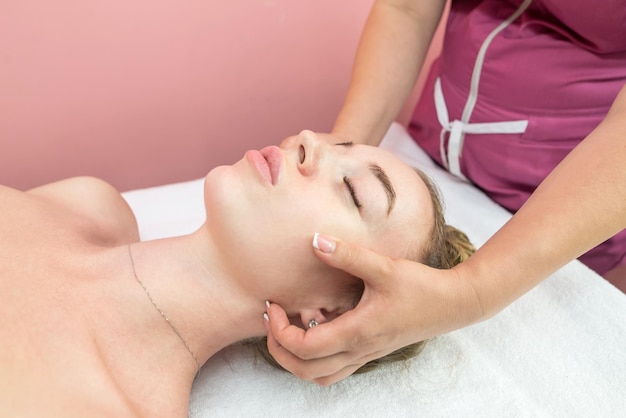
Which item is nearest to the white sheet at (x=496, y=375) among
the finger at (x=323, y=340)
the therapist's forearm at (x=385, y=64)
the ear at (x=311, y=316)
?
the ear at (x=311, y=316)

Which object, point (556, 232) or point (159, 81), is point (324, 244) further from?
point (159, 81)

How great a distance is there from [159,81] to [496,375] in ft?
4.02

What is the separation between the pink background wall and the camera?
149 cm

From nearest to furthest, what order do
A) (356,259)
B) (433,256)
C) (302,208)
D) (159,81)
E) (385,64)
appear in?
(356,259), (302,208), (433,256), (385,64), (159,81)

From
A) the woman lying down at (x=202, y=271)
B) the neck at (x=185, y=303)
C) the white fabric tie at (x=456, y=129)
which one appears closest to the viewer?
the woman lying down at (x=202, y=271)

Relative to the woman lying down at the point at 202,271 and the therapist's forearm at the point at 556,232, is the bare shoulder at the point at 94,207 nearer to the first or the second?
the woman lying down at the point at 202,271

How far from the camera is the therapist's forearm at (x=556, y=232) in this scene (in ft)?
2.86

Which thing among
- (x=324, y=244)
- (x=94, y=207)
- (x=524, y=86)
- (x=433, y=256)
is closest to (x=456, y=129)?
(x=524, y=86)

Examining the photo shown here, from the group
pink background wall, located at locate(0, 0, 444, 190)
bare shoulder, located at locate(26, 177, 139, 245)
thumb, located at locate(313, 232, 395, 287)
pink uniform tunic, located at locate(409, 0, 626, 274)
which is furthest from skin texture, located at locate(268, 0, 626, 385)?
pink background wall, located at locate(0, 0, 444, 190)

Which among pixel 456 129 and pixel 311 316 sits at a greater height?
pixel 456 129

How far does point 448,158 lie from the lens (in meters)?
1.54

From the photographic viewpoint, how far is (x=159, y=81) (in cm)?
164

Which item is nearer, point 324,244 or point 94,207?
point 324,244

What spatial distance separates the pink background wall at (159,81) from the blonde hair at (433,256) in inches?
32.1
